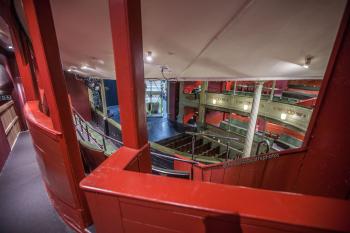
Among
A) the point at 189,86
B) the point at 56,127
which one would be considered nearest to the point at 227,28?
the point at 56,127

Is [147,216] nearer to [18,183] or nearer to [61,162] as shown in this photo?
[61,162]

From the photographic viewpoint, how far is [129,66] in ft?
2.96

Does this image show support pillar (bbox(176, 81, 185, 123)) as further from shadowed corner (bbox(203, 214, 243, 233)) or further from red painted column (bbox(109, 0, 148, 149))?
shadowed corner (bbox(203, 214, 243, 233))

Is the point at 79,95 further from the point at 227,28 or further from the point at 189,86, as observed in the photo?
the point at 227,28

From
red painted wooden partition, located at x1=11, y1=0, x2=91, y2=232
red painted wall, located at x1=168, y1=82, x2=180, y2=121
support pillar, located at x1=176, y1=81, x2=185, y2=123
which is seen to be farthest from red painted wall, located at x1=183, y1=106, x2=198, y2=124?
red painted wooden partition, located at x1=11, y1=0, x2=91, y2=232

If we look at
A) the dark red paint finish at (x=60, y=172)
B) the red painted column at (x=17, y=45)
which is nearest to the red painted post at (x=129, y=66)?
the dark red paint finish at (x=60, y=172)

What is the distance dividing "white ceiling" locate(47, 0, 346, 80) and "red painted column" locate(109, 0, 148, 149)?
0.84m

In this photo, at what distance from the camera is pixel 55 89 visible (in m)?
1.20

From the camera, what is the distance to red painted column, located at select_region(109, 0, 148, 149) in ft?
2.74

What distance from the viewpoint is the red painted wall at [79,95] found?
9.70m

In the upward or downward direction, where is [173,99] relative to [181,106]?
upward

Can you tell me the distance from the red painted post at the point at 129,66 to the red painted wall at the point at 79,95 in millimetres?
10587

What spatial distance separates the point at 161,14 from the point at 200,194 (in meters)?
1.80

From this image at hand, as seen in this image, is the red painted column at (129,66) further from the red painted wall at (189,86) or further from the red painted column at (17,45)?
the red painted wall at (189,86)
